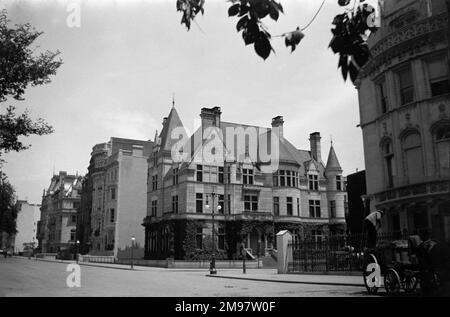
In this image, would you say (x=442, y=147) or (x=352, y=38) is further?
(x=442, y=147)

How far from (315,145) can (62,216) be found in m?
56.9

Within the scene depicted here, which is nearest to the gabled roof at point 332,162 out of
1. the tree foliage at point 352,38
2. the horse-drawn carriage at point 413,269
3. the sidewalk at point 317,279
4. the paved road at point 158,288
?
the sidewalk at point 317,279

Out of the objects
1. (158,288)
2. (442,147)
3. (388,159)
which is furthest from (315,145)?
(158,288)

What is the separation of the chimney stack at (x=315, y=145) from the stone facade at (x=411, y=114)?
37.4 m

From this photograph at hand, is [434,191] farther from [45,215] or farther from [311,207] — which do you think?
[45,215]

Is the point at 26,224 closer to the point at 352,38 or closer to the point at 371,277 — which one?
the point at 371,277

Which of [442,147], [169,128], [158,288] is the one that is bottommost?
[158,288]

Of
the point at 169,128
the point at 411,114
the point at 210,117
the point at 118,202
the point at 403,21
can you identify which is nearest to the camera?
the point at 411,114

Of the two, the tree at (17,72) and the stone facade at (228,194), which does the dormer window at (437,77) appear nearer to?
the tree at (17,72)

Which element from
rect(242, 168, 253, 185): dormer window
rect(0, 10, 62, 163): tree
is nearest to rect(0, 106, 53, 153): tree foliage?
rect(0, 10, 62, 163): tree

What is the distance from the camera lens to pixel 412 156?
72.0 feet
